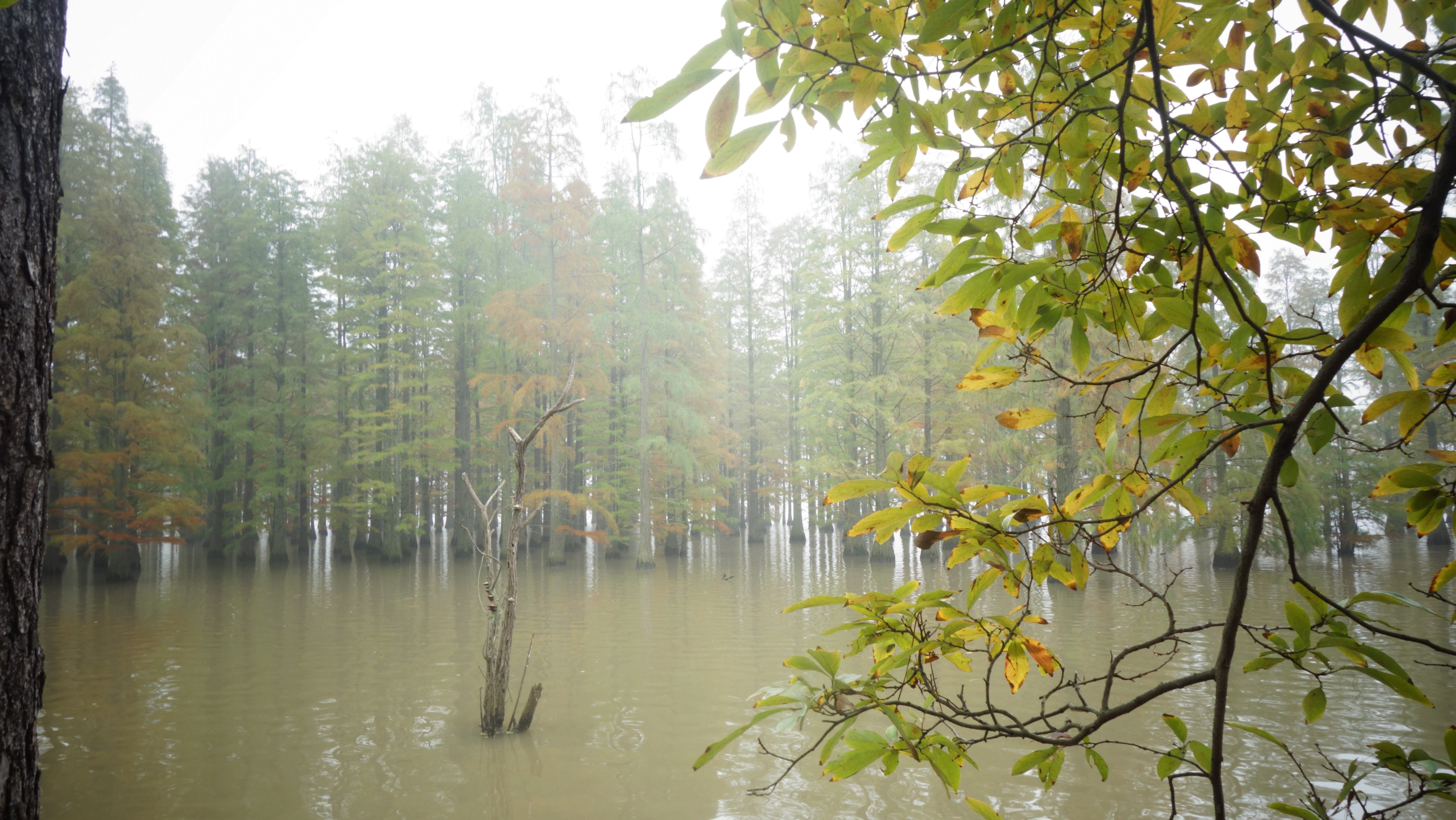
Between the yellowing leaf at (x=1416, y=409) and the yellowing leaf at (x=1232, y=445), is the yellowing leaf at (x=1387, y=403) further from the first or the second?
the yellowing leaf at (x=1232, y=445)

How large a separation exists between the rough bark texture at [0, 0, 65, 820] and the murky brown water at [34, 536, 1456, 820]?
2.76m

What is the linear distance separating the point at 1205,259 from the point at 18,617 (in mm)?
2556

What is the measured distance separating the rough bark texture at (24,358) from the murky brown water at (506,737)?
2.76m

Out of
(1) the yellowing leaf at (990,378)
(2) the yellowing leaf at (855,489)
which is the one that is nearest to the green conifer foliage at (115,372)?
(2) the yellowing leaf at (855,489)

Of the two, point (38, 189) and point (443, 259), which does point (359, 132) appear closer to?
point (443, 259)

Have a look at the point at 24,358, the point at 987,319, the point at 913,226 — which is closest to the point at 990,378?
the point at 987,319

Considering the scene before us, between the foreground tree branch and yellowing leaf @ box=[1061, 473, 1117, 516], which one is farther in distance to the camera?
yellowing leaf @ box=[1061, 473, 1117, 516]

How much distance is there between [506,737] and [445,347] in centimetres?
1856

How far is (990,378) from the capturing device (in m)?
0.96

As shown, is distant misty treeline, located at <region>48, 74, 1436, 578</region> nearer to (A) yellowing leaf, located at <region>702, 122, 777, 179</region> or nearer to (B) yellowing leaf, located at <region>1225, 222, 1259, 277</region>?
(B) yellowing leaf, located at <region>1225, 222, 1259, 277</region>

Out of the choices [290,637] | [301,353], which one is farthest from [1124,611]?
[301,353]

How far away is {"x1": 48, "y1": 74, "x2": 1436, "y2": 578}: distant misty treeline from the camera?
50.5 ft

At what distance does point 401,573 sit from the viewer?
16.7 m

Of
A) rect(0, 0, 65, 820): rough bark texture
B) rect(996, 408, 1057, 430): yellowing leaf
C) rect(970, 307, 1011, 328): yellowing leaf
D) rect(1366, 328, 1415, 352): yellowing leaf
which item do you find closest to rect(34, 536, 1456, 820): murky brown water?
rect(0, 0, 65, 820): rough bark texture
